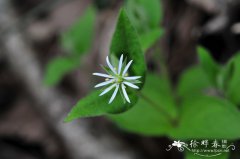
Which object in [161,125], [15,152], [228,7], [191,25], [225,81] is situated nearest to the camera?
[225,81]

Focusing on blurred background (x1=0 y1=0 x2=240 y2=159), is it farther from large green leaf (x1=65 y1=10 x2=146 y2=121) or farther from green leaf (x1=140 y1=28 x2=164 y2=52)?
large green leaf (x1=65 y1=10 x2=146 y2=121)

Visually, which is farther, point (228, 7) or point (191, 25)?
point (191, 25)

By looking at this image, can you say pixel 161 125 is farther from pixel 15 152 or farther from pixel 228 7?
pixel 15 152

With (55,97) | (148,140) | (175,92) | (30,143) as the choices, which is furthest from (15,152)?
(175,92)

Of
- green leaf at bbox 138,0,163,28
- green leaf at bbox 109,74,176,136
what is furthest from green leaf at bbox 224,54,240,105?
green leaf at bbox 138,0,163,28

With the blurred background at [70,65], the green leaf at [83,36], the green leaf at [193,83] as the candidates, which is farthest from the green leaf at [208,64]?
the green leaf at [83,36]

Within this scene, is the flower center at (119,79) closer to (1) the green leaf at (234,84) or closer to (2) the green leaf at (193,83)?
(1) the green leaf at (234,84)

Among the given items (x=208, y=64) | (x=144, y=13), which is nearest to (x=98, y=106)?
(x=208, y=64)

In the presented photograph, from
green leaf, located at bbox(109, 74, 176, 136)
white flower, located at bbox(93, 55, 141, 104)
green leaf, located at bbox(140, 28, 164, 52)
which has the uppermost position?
green leaf, located at bbox(140, 28, 164, 52)
